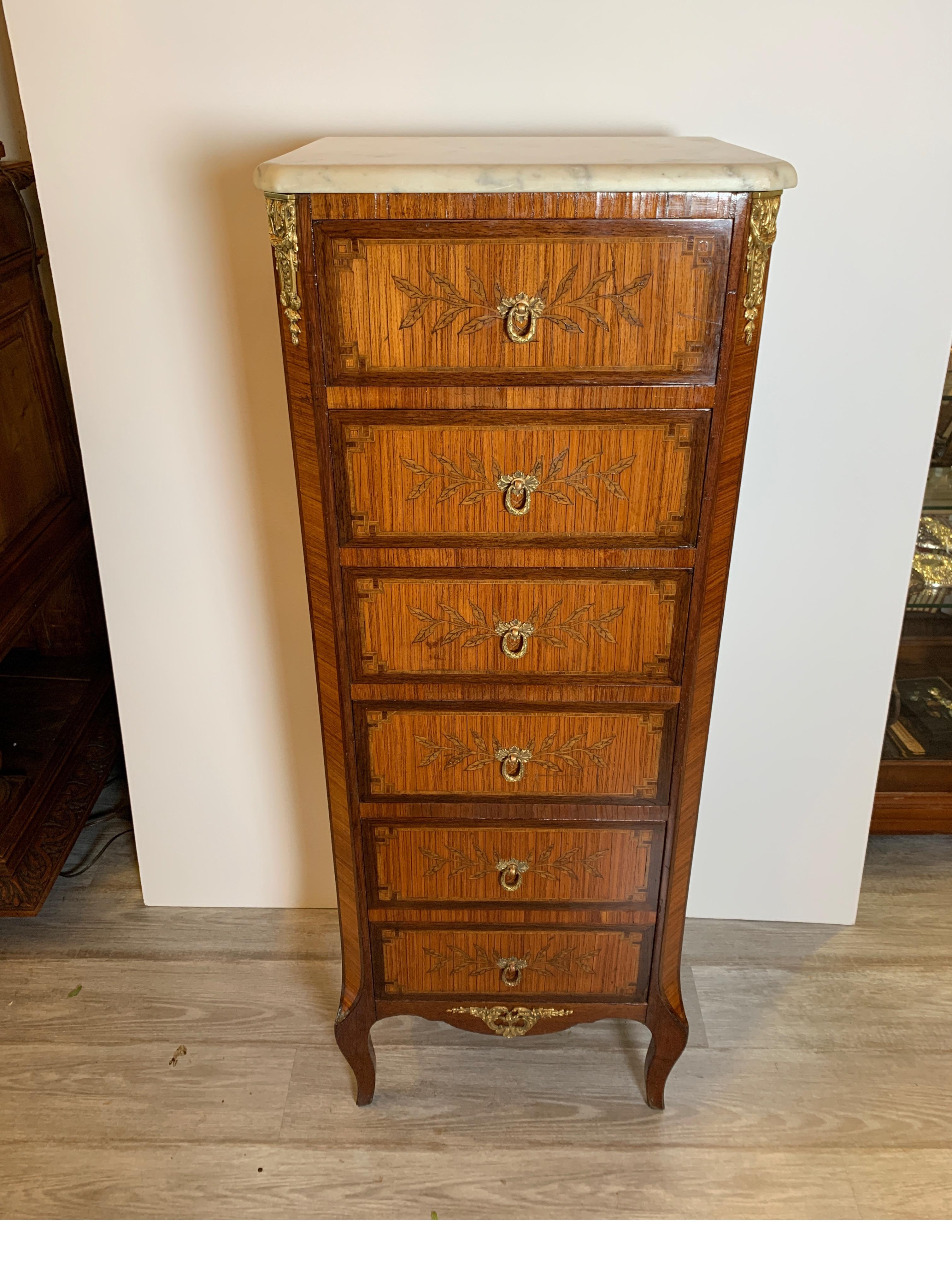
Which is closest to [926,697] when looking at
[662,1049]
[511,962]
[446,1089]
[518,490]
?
[662,1049]

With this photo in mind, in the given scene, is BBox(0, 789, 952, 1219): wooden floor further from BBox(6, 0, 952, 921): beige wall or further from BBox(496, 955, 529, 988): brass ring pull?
BBox(496, 955, 529, 988): brass ring pull

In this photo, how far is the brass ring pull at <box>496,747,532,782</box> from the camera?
1.44 metres

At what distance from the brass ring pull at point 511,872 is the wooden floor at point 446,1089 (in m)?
0.47

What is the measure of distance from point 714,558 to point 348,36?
3.10 ft

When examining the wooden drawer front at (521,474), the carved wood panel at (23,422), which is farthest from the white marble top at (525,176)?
the carved wood panel at (23,422)

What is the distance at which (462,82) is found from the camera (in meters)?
1.52

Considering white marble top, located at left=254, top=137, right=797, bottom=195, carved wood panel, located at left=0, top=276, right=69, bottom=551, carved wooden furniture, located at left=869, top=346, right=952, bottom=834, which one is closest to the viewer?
white marble top, located at left=254, top=137, right=797, bottom=195

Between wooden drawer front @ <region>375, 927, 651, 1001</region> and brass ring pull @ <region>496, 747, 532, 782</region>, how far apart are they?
0.28 metres

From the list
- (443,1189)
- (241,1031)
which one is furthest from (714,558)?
(241,1031)

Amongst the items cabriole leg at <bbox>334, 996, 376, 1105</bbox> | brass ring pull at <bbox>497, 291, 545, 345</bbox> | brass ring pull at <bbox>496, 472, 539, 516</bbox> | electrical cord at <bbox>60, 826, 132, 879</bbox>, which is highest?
brass ring pull at <bbox>497, 291, 545, 345</bbox>

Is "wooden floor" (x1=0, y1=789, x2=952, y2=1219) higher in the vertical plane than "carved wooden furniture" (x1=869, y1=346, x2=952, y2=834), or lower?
lower

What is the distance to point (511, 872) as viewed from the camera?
5.00 ft

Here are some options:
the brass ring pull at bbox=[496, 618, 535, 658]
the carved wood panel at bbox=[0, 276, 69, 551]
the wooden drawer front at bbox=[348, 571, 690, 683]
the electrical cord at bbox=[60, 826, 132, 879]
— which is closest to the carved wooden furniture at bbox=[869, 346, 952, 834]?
the wooden drawer front at bbox=[348, 571, 690, 683]
